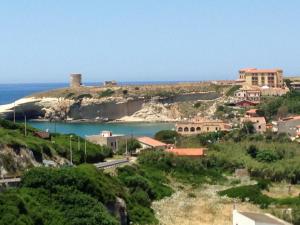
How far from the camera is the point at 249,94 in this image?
87.8 m

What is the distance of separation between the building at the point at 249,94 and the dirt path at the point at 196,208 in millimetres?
53633

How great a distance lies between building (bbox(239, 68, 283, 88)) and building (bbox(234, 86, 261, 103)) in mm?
9255

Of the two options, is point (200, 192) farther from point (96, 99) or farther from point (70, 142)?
point (96, 99)

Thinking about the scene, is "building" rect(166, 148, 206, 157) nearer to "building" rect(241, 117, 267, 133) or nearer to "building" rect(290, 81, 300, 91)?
"building" rect(241, 117, 267, 133)

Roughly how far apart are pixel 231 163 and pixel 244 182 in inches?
152

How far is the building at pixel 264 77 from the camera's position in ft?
327

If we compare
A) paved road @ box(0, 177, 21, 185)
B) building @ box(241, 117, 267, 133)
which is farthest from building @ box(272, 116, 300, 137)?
paved road @ box(0, 177, 21, 185)

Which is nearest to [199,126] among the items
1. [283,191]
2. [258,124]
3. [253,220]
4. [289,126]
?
[258,124]

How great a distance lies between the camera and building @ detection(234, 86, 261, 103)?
A: 86.7 m

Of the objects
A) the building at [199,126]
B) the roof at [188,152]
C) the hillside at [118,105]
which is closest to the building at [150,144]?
the roof at [188,152]

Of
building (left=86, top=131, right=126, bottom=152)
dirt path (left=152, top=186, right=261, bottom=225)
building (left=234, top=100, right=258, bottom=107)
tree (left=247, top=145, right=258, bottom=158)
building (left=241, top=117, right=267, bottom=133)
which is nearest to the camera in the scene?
dirt path (left=152, top=186, right=261, bottom=225)

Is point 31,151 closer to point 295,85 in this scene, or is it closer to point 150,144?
point 150,144

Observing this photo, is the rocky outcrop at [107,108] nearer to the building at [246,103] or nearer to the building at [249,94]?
the building at [249,94]

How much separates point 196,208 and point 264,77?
72970 mm
